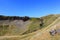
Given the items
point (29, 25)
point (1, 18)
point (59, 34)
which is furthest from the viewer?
point (1, 18)

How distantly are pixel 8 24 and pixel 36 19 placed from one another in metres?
22.0

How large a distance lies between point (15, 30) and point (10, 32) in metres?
4.35

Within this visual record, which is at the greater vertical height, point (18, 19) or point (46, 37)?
point (18, 19)

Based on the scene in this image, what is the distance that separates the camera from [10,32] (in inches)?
3686

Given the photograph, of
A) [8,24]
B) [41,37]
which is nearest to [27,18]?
[8,24]

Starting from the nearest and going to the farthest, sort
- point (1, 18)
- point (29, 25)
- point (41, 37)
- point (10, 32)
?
1. point (41, 37)
2. point (10, 32)
3. point (29, 25)
4. point (1, 18)

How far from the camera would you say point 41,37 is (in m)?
39.7

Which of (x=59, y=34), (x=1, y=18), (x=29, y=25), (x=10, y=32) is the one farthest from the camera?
(x=1, y=18)

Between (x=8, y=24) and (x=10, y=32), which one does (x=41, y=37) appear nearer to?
(x=10, y=32)

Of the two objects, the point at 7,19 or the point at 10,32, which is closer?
the point at 10,32

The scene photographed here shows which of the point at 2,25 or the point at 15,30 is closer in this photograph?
the point at 15,30

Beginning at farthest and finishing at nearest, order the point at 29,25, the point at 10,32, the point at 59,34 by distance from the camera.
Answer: the point at 29,25 → the point at 10,32 → the point at 59,34

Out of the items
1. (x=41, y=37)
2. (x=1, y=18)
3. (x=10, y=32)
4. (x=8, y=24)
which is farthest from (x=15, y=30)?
(x=41, y=37)

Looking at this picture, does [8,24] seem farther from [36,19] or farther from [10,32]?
[36,19]
